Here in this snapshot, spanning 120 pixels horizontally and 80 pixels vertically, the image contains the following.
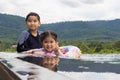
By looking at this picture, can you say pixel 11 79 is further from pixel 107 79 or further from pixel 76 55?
pixel 76 55

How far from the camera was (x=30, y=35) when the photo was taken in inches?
285

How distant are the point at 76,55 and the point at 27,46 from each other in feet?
3.51

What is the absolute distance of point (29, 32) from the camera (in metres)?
7.23

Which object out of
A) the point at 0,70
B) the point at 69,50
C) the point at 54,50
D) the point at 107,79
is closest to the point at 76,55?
the point at 69,50

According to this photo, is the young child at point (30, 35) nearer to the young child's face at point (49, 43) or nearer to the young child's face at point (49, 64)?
the young child's face at point (49, 43)

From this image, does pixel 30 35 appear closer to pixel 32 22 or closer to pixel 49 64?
pixel 32 22

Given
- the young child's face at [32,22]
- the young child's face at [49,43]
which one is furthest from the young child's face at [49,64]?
the young child's face at [32,22]

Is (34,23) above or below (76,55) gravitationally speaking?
above

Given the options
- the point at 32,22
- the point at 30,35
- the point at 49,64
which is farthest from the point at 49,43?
the point at 49,64

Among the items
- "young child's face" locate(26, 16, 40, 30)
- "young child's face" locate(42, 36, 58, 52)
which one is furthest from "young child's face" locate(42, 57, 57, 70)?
"young child's face" locate(26, 16, 40, 30)

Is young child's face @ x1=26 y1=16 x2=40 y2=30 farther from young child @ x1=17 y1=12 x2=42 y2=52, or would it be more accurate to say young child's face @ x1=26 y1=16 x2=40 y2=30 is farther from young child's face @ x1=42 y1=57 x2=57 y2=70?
young child's face @ x1=42 y1=57 x2=57 y2=70

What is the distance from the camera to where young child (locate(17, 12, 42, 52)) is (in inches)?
276

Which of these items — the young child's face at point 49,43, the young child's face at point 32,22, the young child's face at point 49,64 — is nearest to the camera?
the young child's face at point 49,64

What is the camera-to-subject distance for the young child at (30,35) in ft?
23.0
